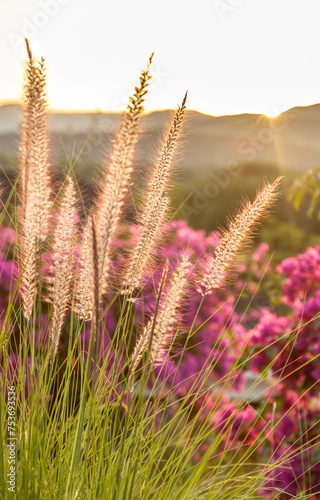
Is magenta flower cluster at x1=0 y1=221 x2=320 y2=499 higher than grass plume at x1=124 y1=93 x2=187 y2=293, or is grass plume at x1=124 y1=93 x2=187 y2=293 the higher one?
grass plume at x1=124 y1=93 x2=187 y2=293

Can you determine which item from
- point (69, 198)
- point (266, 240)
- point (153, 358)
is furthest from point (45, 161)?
point (266, 240)

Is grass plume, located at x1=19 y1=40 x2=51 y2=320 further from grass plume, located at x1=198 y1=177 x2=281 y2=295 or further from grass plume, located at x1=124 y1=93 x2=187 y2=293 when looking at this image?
grass plume, located at x1=198 y1=177 x2=281 y2=295

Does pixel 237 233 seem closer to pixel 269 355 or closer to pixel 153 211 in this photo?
pixel 153 211


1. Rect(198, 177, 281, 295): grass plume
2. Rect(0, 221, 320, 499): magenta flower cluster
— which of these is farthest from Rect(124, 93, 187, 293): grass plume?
Rect(0, 221, 320, 499): magenta flower cluster

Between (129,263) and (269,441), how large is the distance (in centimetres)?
156

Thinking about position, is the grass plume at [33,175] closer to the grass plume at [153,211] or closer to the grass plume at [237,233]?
the grass plume at [153,211]

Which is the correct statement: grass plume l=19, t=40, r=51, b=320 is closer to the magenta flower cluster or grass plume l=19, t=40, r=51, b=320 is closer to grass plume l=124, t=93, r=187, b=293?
grass plume l=124, t=93, r=187, b=293

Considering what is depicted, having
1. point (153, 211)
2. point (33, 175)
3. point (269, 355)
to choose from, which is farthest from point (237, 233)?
point (269, 355)

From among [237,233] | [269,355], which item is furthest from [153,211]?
[269,355]

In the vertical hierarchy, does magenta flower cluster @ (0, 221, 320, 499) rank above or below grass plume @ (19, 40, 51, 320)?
below

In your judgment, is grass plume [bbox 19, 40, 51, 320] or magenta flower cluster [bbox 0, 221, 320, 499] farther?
magenta flower cluster [bbox 0, 221, 320, 499]

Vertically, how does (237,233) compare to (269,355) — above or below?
above

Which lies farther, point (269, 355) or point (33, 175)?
point (269, 355)

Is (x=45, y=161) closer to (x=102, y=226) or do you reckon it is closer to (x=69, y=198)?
(x=69, y=198)
